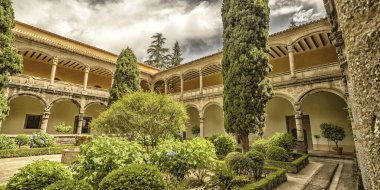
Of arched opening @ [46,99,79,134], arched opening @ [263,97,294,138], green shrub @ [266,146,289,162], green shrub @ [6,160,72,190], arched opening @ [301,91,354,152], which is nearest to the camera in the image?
green shrub @ [6,160,72,190]

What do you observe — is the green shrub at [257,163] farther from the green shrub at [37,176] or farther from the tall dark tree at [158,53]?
the tall dark tree at [158,53]

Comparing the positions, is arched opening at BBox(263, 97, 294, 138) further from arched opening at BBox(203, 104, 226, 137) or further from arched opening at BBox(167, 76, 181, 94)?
arched opening at BBox(167, 76, 181, 94)

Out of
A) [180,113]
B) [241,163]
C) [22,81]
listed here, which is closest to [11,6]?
[22,81]

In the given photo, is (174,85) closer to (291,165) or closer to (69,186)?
(291,165)

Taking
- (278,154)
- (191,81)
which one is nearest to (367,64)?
(278,154)

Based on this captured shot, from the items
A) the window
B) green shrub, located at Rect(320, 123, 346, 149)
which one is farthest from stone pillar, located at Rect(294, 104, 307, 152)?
the window

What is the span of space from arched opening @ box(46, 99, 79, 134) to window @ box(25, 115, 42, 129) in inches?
34.7

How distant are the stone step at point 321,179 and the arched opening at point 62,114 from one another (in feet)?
63.2

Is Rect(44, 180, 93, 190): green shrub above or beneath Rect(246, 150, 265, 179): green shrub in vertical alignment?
above

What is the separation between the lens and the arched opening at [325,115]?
13734 millimetres

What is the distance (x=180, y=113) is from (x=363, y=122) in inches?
317

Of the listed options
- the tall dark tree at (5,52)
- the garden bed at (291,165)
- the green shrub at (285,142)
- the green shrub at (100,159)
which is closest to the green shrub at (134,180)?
the green shrub at (100,159)

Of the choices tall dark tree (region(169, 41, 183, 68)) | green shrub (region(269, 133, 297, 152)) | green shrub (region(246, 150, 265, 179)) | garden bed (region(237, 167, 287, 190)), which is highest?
tall dark tree (region(169, 41, 183, 68))

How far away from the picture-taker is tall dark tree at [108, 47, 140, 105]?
17.5 metres
